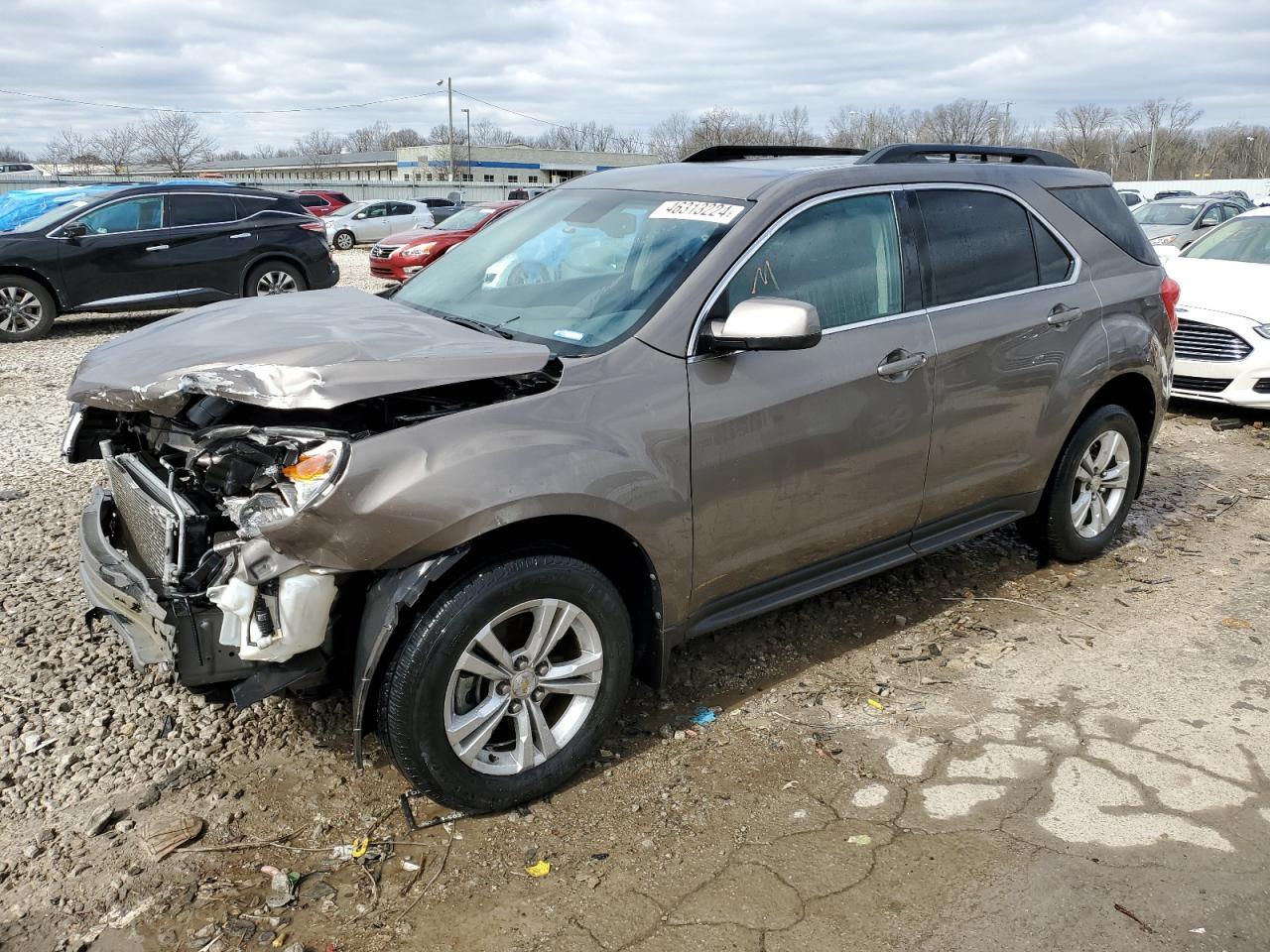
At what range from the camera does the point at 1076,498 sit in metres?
4.93

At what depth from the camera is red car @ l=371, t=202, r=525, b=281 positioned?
690 inches

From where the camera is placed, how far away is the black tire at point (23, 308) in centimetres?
1127

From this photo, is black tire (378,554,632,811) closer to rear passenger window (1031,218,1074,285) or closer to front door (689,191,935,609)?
front door (689,191,935,609)

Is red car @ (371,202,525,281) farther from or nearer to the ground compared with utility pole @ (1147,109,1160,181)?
nearer to the ground

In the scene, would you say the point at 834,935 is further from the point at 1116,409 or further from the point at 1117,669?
the point at 1116,409

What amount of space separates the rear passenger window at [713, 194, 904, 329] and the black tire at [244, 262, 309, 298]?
1023cm

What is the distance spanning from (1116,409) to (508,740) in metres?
3.40

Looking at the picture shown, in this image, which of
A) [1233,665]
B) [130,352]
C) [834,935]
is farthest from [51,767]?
[1233,665]

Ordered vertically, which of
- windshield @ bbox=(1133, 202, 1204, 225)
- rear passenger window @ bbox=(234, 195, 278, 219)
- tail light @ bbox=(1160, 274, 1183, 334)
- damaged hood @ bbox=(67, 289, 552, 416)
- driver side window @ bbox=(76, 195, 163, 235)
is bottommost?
damaged hood @ bbox=(67, 289, 552, 416)

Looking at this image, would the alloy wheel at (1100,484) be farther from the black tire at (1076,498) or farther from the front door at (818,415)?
the front door at (818,415)

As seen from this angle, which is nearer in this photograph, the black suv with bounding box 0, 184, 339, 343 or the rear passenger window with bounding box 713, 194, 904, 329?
the rear passenger window with bounding box 713, 194, 904, 329

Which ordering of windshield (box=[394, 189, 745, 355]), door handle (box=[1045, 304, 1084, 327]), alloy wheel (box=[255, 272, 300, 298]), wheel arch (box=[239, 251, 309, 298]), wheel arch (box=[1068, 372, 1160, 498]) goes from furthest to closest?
alloy wheel (box=[255, 272, 300, 298])
wheel arch (box=[239, 251, 309, 298])
wheel arch (box=[1068, 372, 1160, 498])
door handle (box=[1045, 304, 1084, 327])
windshield (box=[394, 189, 745, 355])

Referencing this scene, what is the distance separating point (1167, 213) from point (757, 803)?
1941 centimetres

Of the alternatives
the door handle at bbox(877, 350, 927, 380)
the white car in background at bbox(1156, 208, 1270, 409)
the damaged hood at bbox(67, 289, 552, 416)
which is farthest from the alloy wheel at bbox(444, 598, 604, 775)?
the white car in background at bbox(1156, 208, 1270, 409)
